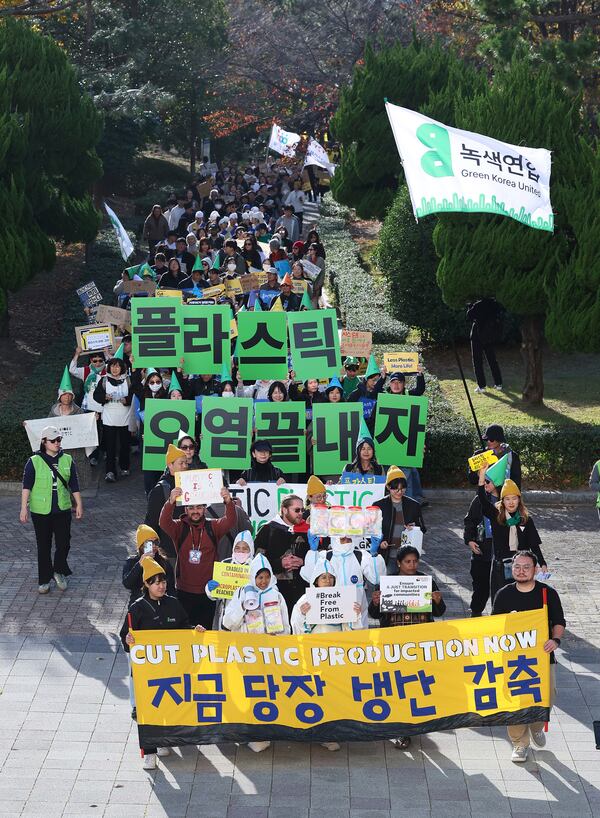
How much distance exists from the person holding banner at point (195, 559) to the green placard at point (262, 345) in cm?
522

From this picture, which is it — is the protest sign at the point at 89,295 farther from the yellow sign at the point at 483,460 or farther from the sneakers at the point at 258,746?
the sneakers at the point at 258,746

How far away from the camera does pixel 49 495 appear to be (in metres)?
12.3

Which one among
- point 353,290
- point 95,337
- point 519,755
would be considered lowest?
point 519,755

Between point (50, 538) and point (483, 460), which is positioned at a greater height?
point (483, 460)

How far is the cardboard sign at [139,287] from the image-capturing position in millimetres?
20281

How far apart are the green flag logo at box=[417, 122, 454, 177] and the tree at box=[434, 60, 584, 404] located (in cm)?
280

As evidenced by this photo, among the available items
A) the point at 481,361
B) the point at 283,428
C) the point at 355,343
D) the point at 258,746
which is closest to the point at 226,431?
the point at 283,428

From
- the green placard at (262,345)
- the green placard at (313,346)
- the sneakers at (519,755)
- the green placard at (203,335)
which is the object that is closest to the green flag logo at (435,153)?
the green placard at (313,346)

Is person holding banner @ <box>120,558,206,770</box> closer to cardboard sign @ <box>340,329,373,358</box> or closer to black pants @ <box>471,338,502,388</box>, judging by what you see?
cardboard sign @ <box>340,329,373,358</box>

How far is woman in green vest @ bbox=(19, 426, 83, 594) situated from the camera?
40.3 feet

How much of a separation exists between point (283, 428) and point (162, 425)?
137 centimetres

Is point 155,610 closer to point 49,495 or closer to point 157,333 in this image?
point 49,495

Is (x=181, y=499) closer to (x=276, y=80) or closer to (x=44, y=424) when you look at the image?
(x=44, y=424)

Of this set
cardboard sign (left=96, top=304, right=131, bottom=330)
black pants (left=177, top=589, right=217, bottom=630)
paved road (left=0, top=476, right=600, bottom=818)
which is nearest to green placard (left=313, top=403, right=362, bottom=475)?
paved road (left=0, top=476, right=600, bottom=818)
